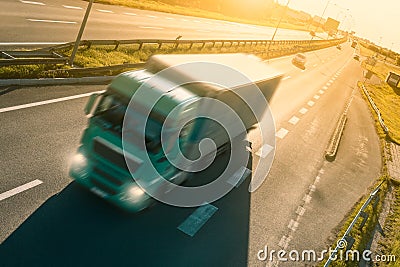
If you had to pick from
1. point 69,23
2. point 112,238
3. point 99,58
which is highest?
point 69,23

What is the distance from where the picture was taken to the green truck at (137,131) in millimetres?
7531

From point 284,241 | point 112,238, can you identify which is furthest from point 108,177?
point 284,241

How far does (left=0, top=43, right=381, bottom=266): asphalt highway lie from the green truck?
64 centimetres

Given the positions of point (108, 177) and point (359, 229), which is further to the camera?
point (359, 229)

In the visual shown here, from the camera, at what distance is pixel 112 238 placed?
24.2 feet

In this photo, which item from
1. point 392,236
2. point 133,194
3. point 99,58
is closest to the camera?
point 133,194

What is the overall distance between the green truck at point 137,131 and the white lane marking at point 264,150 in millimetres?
4228

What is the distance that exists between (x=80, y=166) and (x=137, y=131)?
1578 millimetres

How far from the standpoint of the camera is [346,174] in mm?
15016

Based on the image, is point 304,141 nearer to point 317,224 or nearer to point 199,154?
point 317,224

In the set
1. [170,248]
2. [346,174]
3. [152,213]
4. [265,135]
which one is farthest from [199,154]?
[346,174]

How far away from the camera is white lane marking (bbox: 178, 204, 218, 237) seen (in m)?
8.45

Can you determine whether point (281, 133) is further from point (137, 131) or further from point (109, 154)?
point (109, 154)

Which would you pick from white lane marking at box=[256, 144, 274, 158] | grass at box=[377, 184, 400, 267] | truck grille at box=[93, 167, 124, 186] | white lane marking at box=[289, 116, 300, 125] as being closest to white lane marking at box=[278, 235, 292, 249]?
grass at box=[377, 184, 400, 267]
